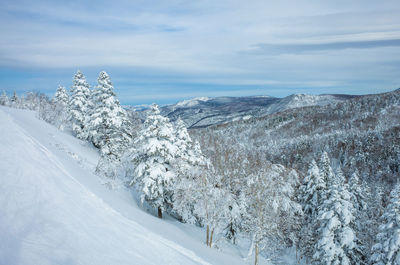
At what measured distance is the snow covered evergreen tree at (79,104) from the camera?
31609 mm

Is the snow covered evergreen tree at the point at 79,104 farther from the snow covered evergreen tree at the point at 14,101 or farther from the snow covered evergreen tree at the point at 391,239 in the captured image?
the snow covered evergreen tree at the point at 391,239

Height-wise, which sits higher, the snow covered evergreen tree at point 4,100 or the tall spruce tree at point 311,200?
the snow covered evergreen tree at point 4,100

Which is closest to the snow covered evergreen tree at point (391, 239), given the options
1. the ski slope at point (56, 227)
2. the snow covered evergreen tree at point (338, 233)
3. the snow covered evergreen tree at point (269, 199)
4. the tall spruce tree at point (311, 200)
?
the snow covered evergreen tree at point (338, 233)

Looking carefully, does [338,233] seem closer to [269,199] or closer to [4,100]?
[269,199]

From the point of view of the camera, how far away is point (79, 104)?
104 ft

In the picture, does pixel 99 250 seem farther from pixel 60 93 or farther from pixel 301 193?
pixel 60 93

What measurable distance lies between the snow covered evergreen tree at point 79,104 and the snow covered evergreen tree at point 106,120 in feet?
11.5

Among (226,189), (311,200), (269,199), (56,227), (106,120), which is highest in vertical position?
(106,120)

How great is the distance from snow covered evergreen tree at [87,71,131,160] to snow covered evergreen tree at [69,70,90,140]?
138 inches

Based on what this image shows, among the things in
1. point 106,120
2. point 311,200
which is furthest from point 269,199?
point 106,120

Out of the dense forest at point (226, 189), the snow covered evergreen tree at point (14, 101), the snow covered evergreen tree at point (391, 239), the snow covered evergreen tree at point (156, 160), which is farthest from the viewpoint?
the snow covered evergreen tree at point (14, 101)

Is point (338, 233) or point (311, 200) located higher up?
point (338, 233)

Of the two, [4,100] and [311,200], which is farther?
[4,100]

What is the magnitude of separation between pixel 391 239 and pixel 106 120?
28.5 metres
